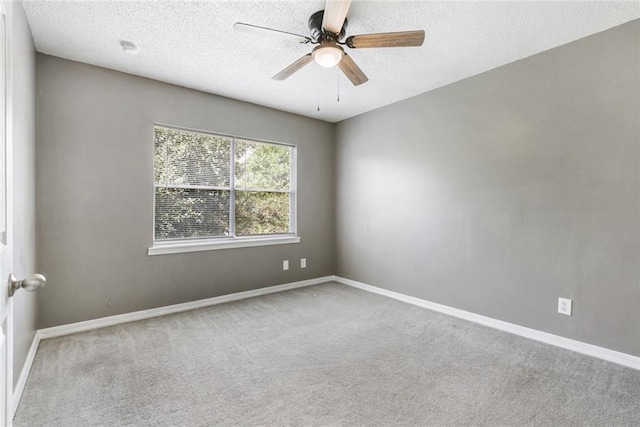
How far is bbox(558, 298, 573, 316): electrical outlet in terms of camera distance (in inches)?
104

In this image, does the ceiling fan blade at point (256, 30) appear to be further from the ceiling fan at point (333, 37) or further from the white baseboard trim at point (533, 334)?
the white baseboard trim at point (533, 334)

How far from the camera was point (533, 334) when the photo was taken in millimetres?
2846

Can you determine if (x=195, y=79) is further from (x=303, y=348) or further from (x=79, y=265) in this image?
(x=303, y=348)

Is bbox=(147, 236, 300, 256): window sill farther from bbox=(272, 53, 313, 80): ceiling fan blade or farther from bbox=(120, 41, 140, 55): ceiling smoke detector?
bbox=(272, 53, 313, 80): ceiling fan blade

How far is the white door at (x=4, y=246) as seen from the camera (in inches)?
35.4

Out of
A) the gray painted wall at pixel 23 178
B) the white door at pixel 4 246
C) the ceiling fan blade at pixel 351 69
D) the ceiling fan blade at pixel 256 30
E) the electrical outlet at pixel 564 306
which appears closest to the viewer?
the white door at pixel 4 246

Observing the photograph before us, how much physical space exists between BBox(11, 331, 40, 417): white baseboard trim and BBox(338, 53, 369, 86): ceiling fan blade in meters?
2.98

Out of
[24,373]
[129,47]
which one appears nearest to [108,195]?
[129,47]

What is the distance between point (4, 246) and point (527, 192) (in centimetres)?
343

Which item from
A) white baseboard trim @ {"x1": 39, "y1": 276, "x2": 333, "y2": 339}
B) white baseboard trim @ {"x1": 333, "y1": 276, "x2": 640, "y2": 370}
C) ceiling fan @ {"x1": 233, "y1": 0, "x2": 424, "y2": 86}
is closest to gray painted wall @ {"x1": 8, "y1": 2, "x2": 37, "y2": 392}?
white baseboard trim @ {"x1": 39, "y1": 276, "x2": 333, "y2": 339}

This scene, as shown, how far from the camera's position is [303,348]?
2.63 m

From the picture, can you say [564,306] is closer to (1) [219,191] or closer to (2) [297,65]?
(2) [297,65]

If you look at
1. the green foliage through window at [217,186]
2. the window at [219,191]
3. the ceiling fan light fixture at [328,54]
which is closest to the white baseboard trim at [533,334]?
the window at [219,191]

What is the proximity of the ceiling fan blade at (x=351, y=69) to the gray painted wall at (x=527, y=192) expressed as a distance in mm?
1387
